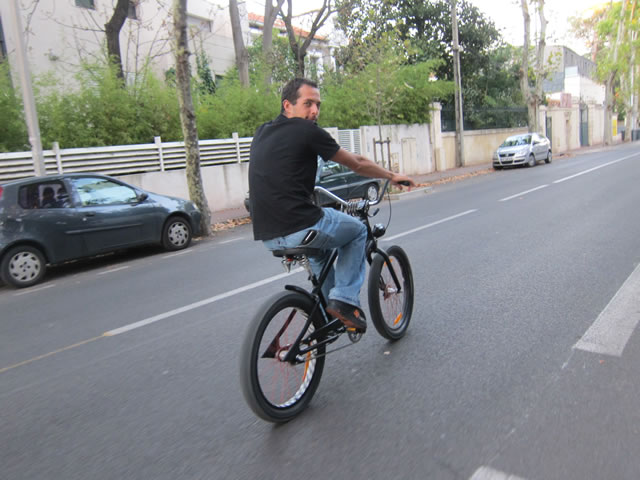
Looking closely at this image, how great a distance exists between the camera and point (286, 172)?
10.1 feet

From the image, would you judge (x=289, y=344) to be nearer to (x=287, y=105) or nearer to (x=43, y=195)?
(x=287, y=105)

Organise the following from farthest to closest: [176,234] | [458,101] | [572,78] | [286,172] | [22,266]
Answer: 1. [572,78]
2. [458,101]
3. [176,234]
4. [22,266]
5. [286,172]

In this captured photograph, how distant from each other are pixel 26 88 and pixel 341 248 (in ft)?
28.7

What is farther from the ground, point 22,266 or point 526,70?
point 526,70

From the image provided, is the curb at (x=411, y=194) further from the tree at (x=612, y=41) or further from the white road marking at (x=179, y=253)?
the tree at (x=612, y=41)

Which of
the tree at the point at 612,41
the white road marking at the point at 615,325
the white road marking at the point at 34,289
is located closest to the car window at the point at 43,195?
the white road marking at the point at 34,289

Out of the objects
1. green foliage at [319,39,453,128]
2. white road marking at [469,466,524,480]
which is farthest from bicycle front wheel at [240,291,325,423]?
green foliage at [319,39,453,128]

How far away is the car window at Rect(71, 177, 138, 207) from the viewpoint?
8.43 m

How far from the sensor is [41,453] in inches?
112

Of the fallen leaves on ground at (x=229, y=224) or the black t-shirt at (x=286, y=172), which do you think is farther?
the fallen leaves on ground at (x=229, y=224)

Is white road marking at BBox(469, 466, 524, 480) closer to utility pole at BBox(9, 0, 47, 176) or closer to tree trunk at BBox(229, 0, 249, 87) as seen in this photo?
utility pole at BBox(9, 0, 47, 176)

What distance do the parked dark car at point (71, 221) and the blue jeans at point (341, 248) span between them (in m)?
5.78

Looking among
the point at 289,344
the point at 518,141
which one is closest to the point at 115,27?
the point at 289,344

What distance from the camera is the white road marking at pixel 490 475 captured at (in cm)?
238
